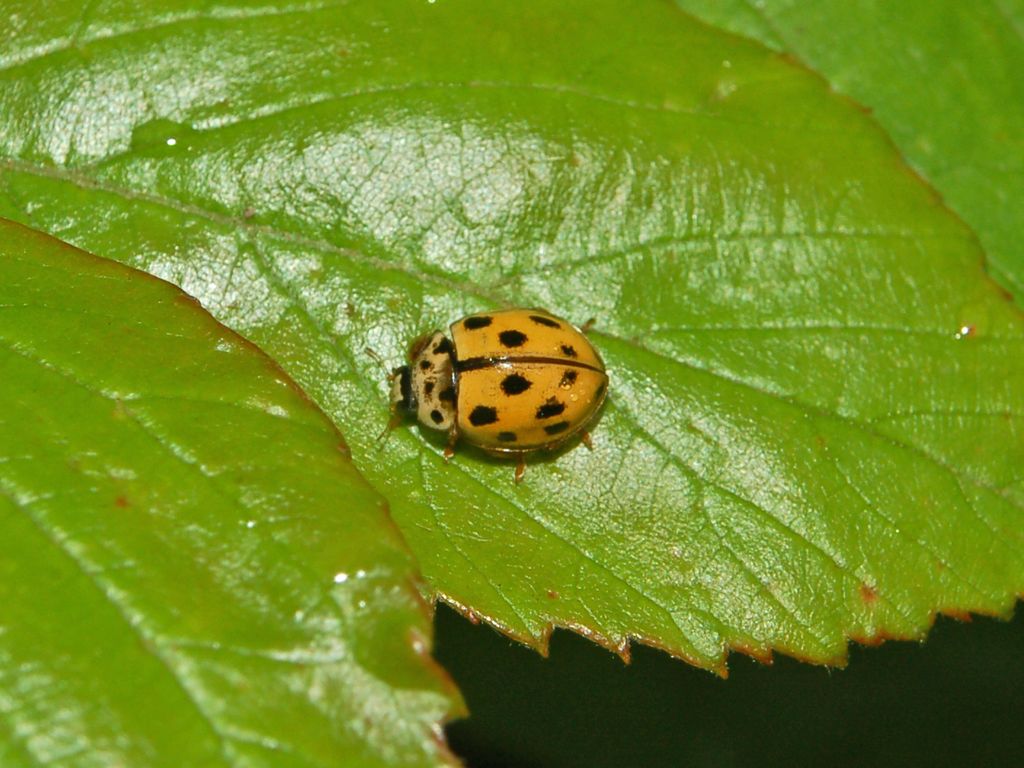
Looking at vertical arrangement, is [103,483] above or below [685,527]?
above

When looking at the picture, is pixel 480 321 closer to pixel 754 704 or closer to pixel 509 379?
pixel 509 379

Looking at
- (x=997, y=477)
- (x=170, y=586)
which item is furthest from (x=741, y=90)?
(x=170, y=586)

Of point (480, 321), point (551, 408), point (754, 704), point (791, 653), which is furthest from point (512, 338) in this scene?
point (754, 704)

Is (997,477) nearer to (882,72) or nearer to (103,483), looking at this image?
(882,72)

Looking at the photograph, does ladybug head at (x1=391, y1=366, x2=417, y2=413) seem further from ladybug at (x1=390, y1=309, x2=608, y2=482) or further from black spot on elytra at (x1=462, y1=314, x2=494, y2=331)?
black spot on elytra at (x1=462, y1=314, x2=494, y2=331)

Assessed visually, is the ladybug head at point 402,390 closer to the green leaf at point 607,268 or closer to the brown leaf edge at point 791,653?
the green leaf at point 607,268

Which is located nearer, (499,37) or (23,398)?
(23,398)

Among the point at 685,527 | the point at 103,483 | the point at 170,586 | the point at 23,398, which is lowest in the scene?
the point at 685,527
